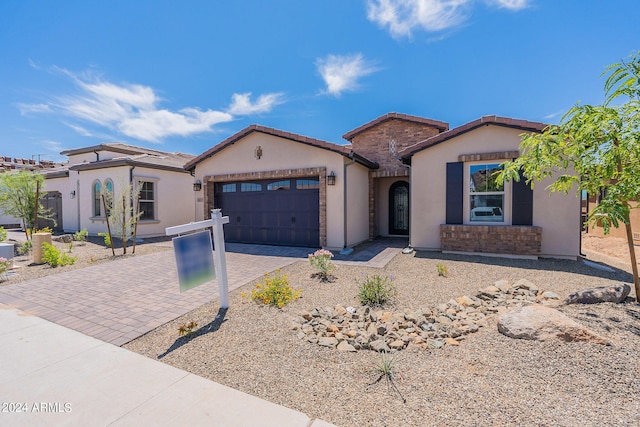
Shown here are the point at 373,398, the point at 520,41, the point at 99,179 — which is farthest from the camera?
the point at 99,179

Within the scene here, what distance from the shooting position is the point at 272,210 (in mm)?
11523

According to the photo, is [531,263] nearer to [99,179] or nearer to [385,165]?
[385,165]

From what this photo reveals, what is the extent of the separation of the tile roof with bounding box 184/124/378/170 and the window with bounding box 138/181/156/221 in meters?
2.81

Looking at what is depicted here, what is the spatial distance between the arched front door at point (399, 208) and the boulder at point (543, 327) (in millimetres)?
9768

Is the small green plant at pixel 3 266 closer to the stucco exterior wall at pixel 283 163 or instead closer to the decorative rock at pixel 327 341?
the stucco exterior wall at pixel 283 163

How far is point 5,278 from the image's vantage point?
23.2ft

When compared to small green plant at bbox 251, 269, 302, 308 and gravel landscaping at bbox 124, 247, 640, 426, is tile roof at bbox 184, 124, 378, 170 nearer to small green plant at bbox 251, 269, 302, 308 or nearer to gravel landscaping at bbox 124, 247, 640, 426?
small green plant at bbox 251, 269, 302, 308

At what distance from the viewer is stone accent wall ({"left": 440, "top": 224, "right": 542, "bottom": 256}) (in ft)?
27.4

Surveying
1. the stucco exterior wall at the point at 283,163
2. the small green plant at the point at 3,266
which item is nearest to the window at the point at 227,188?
the stucco exterior wall at the point at 283,163

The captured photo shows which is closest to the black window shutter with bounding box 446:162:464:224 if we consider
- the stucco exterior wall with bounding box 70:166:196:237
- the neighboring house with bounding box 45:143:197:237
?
the neighboring house with bounding box 45:143:197:237

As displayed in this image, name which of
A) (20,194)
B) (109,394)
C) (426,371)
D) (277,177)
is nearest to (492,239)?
(426,371)

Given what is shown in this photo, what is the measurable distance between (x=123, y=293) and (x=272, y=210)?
6.35m

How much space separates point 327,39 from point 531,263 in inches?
381

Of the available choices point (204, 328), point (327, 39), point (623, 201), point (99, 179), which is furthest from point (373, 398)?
point (99, 179)
